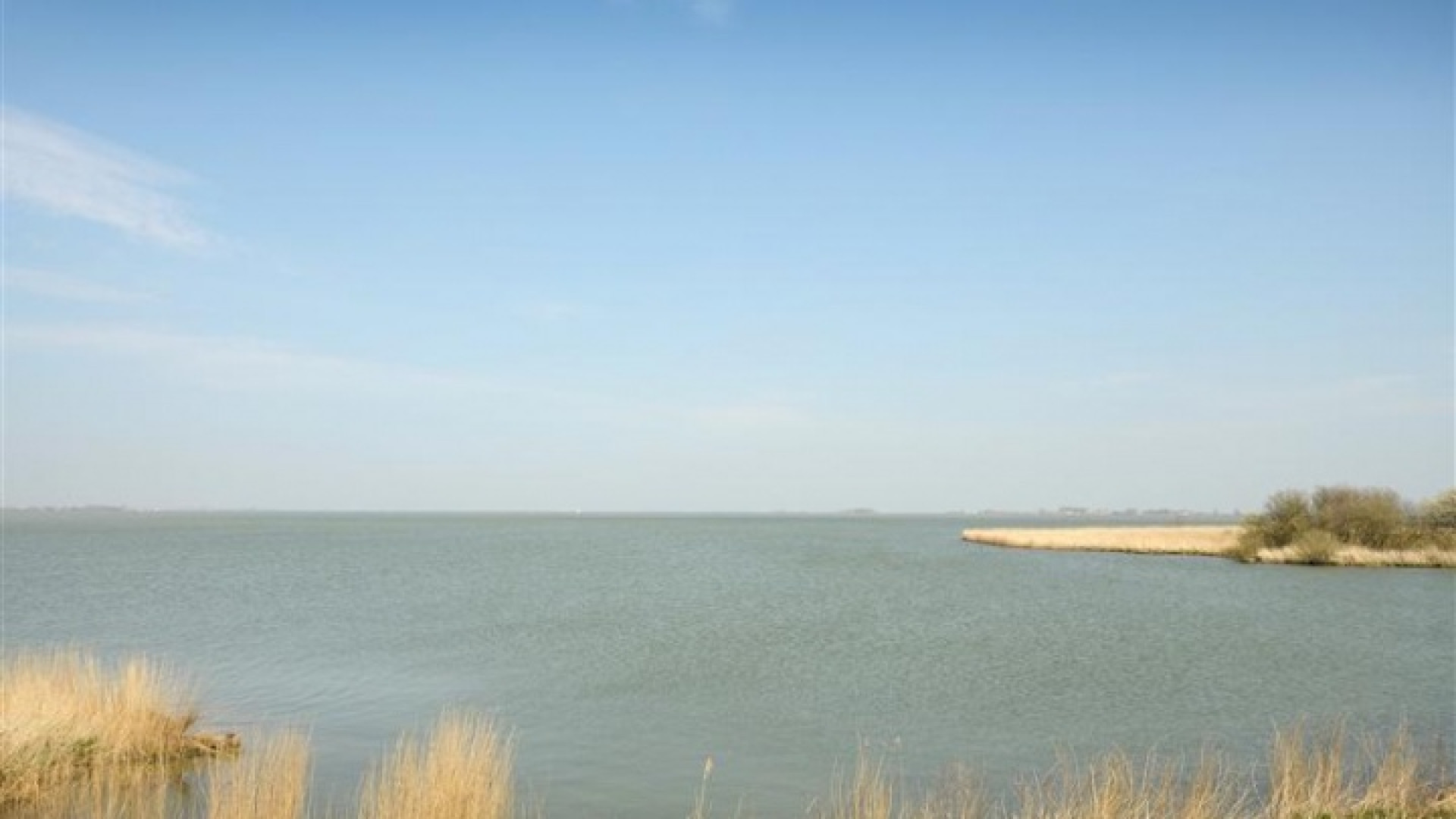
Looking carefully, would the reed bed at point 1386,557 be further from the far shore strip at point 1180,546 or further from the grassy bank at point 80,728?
the grassy bank at point 80,728

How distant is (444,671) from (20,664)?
307 inches

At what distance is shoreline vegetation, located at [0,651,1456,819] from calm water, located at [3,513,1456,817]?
0.87 m

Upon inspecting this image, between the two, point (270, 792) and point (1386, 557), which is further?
point (1386, 557)

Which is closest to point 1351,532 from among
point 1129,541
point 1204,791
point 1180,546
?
point 1180,546

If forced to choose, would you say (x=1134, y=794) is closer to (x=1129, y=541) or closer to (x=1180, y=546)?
(x=1180, y=546)

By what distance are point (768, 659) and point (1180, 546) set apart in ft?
152

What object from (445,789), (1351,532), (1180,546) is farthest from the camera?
(1180,546)

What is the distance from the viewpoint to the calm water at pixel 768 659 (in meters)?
13.9

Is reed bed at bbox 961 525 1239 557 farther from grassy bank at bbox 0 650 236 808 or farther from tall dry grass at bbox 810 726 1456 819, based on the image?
grassy bank at bbox 0 650 236 808

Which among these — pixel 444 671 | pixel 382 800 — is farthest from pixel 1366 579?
pixel 382 800

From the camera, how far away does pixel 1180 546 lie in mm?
60312

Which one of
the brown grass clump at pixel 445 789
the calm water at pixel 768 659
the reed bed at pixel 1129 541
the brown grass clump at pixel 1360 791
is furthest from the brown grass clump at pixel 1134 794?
the reed bed at pixel 1129 541

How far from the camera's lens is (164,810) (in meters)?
10.2

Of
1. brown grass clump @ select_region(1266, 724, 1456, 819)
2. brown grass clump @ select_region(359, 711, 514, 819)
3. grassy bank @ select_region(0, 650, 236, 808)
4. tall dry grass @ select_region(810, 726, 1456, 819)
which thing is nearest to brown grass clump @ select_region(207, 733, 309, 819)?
brown grass clump @ select_region(359, 711, 514, 819)
